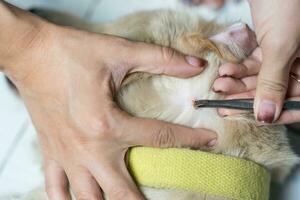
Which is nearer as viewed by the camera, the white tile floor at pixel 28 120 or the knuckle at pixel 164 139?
the knuckle at pixel 164 139

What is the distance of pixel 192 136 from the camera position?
0.98 m

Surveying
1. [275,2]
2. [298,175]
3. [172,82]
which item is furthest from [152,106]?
[298,175]

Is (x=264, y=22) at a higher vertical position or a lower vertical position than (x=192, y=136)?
higher

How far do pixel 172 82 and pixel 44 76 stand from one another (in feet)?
0.82

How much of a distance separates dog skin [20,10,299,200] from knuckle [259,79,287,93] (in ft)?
0.19

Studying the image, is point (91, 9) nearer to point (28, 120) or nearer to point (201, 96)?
point (28, 120)

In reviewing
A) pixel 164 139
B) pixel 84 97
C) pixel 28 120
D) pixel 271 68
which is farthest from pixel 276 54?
pixel 28 120

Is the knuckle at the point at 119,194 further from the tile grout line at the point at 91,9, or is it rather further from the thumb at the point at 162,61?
the tile grout line at the point at 91,9

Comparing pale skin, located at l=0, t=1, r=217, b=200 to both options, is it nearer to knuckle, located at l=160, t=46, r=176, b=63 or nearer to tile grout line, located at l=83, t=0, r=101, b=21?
knuckle, located at l=160, t=46, r=176, b=63

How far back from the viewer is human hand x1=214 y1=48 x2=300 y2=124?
100 centimetres

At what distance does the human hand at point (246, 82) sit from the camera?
1.00 meters

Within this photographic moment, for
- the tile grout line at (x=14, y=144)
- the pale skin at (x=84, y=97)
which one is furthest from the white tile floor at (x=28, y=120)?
the pale skin at (x=84, y=97)

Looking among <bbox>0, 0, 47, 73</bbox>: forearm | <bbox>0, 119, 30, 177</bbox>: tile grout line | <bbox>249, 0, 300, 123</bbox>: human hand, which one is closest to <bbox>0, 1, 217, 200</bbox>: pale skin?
<bbox>0, 0, 47, 73</bbox>: forearm

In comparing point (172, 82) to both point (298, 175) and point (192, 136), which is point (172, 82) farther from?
point (298, 175)
